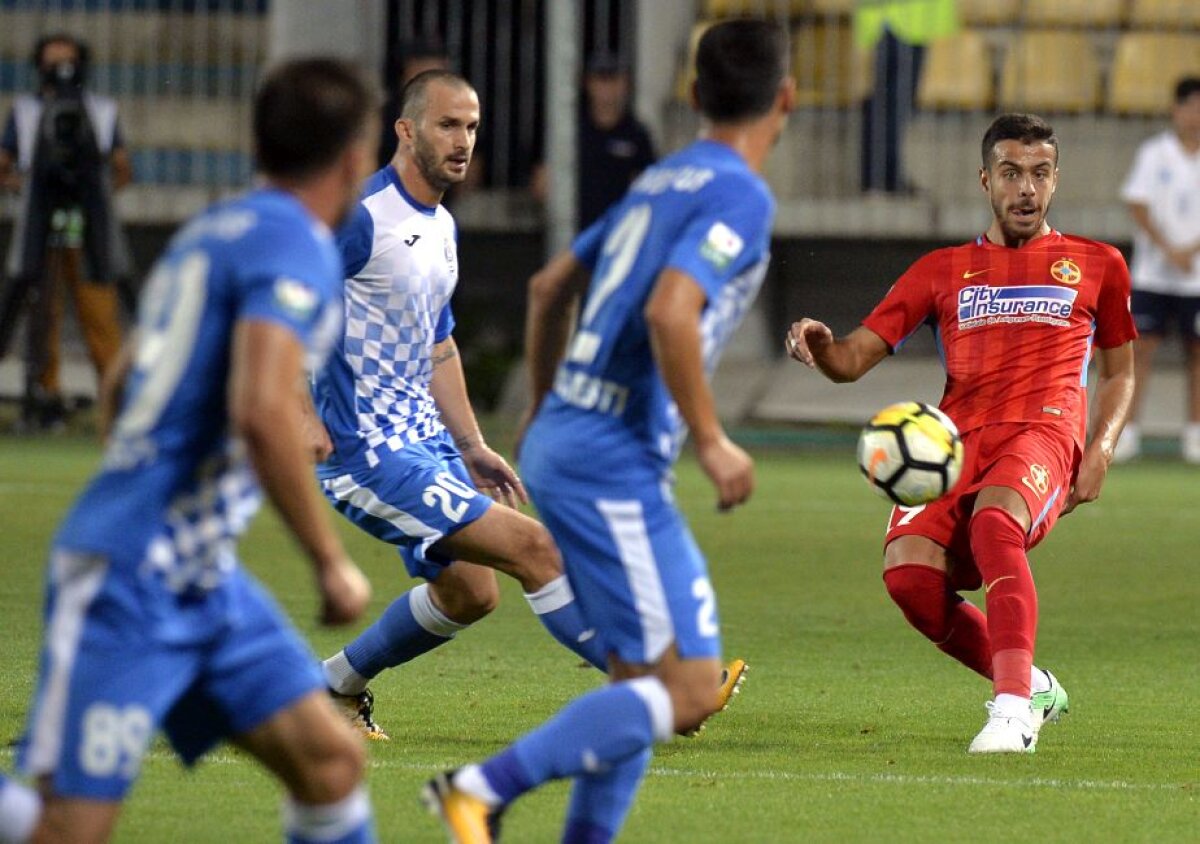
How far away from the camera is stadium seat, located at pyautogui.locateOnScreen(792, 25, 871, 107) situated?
18.9 metres

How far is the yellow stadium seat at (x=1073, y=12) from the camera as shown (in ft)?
64.0

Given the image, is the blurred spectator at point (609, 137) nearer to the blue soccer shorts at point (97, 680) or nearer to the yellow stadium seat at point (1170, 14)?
the yellow stadium seat at point (1170, 14)

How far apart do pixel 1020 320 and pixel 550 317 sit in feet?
8.15

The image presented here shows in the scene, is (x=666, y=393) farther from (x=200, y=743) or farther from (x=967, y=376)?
(x=967, y=376)

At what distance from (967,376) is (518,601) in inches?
129

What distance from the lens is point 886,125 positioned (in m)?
18.6

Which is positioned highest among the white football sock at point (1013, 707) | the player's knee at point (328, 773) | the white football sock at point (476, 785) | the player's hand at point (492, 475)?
the player's knee at point (328, 773)

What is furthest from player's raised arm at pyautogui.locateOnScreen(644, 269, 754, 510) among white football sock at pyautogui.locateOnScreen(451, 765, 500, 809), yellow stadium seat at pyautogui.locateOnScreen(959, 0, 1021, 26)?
yellow stadium seat at pyautogui.locateOnScreen(959, 0, 1021, 26)

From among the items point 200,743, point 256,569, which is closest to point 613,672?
point 200,743

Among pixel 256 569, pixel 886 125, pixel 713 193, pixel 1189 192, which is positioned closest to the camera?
pixel 713 193

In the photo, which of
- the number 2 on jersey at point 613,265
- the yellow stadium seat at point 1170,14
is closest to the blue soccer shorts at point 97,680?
the number 2 on jersey at point 613,265

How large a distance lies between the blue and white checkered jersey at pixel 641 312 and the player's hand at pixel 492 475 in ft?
6.39

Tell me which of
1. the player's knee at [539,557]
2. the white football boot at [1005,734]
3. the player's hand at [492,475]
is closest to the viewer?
the white football boot at [1005,734]

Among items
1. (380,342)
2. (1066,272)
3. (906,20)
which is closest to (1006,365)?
(1066,272)
